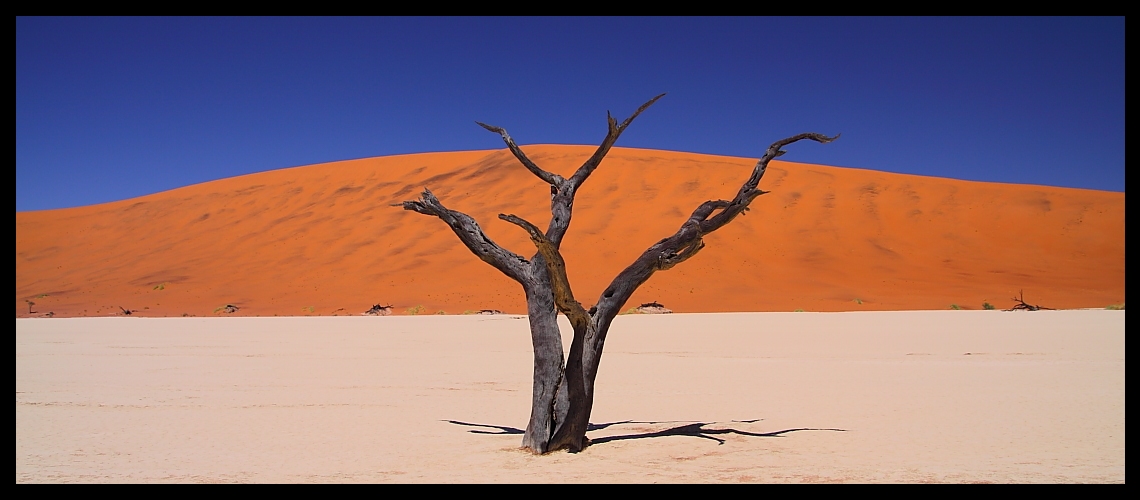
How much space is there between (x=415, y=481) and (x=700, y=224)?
2864mm

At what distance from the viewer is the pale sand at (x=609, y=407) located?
598 centimetres

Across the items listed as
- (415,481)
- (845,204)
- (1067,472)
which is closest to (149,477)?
(415,481)

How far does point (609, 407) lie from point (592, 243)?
2661 centimetres

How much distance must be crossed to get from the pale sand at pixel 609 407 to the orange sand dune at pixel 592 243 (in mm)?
11460

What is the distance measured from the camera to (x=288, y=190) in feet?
168

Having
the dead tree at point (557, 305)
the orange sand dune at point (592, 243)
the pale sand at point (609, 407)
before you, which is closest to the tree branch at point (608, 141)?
the dead tree at point (557, 305)

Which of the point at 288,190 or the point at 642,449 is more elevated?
the point at 288,190

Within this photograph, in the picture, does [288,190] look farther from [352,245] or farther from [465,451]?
[465,451]

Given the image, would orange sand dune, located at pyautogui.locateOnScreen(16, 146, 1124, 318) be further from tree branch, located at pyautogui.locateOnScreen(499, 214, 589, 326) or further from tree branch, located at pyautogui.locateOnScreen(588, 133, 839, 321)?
tree branch, located at pyautogui.locateOnScreen(499, 214, 589, 326)

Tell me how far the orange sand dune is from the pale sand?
11460 mm

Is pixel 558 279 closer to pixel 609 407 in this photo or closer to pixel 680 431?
pixel 680 431

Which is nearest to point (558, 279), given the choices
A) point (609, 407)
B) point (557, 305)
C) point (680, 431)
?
point (557, 305)

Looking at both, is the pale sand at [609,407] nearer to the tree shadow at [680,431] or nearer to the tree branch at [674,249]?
the tree shadow at [680,431]

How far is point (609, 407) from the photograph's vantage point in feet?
30.7
